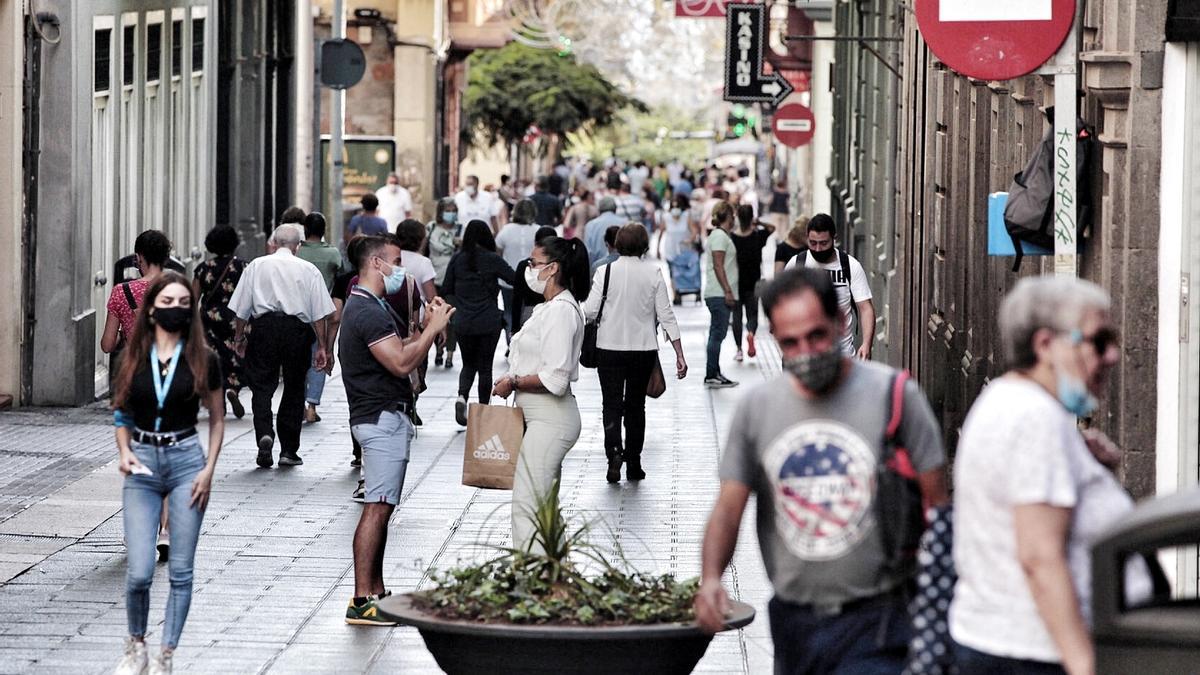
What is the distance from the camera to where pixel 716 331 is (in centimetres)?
2084

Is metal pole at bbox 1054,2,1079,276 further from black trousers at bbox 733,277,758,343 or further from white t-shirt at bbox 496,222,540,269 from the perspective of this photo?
white t-shirt at bbox 496,222,540,269

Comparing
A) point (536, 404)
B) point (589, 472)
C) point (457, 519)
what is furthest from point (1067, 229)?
point (589, 472)

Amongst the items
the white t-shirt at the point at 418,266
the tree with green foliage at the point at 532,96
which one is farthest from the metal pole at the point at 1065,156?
the tree with green foliage at the point at 532,96

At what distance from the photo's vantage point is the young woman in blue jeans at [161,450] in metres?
8.35

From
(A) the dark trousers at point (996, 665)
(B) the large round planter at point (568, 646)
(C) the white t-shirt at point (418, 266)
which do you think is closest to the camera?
(A) the dark trousers at point (996, 665)

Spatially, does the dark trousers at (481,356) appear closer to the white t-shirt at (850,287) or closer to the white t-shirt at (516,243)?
the white t-shirt at (850,287)

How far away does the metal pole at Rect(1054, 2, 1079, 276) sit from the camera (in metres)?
7.23

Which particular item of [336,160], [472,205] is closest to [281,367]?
[336,160]

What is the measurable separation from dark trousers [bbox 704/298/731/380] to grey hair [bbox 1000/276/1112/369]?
15696 millimetres

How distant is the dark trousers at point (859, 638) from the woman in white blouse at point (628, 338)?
28.9ft

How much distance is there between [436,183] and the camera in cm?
4947

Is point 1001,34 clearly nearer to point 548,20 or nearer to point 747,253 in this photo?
point 747,253

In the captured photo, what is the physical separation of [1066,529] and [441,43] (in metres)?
44.8

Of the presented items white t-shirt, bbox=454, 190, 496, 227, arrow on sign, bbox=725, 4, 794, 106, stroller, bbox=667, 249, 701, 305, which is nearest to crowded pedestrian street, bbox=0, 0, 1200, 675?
arrow on sign, bbox=725, 4, 794, 106
